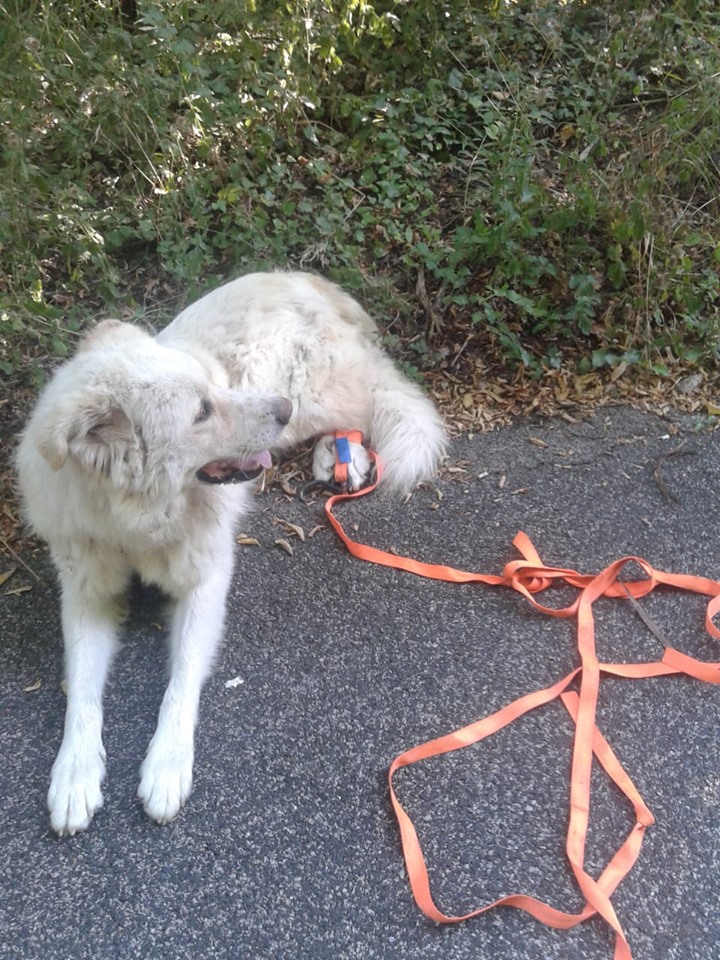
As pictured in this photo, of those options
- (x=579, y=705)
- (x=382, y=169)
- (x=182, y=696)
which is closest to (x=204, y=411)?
(x=182, y=696)

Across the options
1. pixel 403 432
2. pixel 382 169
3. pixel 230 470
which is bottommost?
pixel 403 432

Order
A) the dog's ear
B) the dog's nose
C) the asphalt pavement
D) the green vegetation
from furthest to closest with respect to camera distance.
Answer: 1. the green vegetation
2. the dog's nose
3. the dog's ear
4. the asphalt pavement

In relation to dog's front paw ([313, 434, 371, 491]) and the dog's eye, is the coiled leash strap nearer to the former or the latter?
dog's front paw ([313, 434, 371, 491])

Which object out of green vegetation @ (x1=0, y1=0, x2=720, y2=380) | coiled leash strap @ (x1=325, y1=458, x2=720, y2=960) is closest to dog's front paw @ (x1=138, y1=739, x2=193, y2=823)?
coiled leash strap @ (x1=325, y1=458, x2=720, y2=960)

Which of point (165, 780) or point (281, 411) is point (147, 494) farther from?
point (165, 780)

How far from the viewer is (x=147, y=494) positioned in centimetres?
233

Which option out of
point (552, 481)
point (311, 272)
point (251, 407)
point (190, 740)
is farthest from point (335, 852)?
point (311, 272)

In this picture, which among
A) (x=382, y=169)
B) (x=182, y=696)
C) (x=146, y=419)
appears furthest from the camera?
(x=382, y=169)

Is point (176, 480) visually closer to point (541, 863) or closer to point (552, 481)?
point (541, 863)

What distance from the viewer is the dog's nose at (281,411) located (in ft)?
8.36

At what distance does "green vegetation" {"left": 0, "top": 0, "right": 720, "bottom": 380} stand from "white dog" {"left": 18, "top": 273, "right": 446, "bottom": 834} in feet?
3.22

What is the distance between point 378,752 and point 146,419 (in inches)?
51.5

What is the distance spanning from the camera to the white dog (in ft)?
7.19

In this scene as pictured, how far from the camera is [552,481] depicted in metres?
3.36
